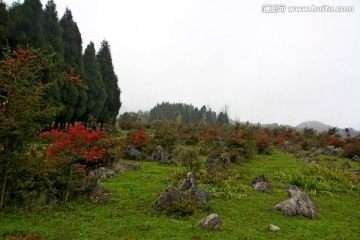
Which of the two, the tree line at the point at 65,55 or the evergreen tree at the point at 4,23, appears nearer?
the evergreen tree at the point at 4,23

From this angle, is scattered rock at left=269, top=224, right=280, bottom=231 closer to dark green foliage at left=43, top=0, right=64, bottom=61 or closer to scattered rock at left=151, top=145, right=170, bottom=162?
scattered rock at left=151, top=145, right=170, bottom=162

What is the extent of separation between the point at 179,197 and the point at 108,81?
3614 cm

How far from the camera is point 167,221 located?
10.6 m

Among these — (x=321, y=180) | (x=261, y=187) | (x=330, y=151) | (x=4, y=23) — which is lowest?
(x=261, y=187)

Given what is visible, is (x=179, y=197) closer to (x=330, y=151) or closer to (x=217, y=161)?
(x=217, y=161)

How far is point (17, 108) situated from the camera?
10.5m

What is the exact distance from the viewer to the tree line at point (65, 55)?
1049 inches

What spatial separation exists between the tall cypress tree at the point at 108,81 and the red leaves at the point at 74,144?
96.5 ft

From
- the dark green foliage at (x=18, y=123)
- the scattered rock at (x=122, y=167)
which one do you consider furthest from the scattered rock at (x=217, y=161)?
the dark green foliage at (x=18, y=123)

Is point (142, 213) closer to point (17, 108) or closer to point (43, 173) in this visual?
point (43, 173)

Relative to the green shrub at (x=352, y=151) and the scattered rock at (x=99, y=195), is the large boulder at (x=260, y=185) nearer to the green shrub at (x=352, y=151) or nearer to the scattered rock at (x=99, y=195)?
the scattered rock at (x=99, y=195)

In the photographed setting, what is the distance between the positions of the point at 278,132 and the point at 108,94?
2568 centimetres

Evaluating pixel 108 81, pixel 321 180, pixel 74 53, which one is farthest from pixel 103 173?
pixel 108 81

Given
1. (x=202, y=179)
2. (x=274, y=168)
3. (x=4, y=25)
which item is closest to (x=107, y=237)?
(x=202, y=179)
